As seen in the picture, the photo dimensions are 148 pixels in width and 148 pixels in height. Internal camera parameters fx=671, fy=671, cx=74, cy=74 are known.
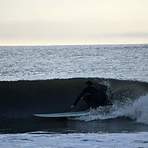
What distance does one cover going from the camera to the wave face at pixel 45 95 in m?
24.1

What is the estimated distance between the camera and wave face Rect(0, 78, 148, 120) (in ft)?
79.2

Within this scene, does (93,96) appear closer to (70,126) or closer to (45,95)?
(70,126)

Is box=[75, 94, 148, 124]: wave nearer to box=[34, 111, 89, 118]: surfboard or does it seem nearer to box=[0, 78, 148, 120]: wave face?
box=[34, 111, 89, 118]: surfboard

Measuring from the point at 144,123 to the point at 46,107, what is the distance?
14.5ft

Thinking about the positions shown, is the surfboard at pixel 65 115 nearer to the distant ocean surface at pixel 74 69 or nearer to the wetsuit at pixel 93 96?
the wetsuit at pixel 93 96

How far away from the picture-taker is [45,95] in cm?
2589

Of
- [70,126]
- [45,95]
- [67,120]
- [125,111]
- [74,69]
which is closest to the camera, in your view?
[70,126]

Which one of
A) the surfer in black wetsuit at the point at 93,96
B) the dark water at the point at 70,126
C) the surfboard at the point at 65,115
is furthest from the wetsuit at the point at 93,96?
the dark water at the point at 70,126

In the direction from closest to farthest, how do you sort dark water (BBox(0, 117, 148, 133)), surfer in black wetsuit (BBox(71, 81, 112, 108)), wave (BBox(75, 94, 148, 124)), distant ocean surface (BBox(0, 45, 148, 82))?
1. dark water (BBox(0, 117, 148, 133))
2. wave (BBox(75, 94, 148, 124))
3. surfer in black wetsuit (BBox(71, 81, 112, 108))
4. distant ocean surface (BBox(0, 45, 148, 82))

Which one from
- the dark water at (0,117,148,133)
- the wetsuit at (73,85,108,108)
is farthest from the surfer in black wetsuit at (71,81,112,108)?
the dark water at (0,117,148,133)

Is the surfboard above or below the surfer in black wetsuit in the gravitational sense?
below

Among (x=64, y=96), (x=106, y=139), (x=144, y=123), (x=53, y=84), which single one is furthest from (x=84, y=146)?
(x=53, y=84)

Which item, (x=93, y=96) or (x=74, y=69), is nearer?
(x=93, y=96)

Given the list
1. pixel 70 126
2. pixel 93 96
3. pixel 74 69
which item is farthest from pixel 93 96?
pixel 74 69
